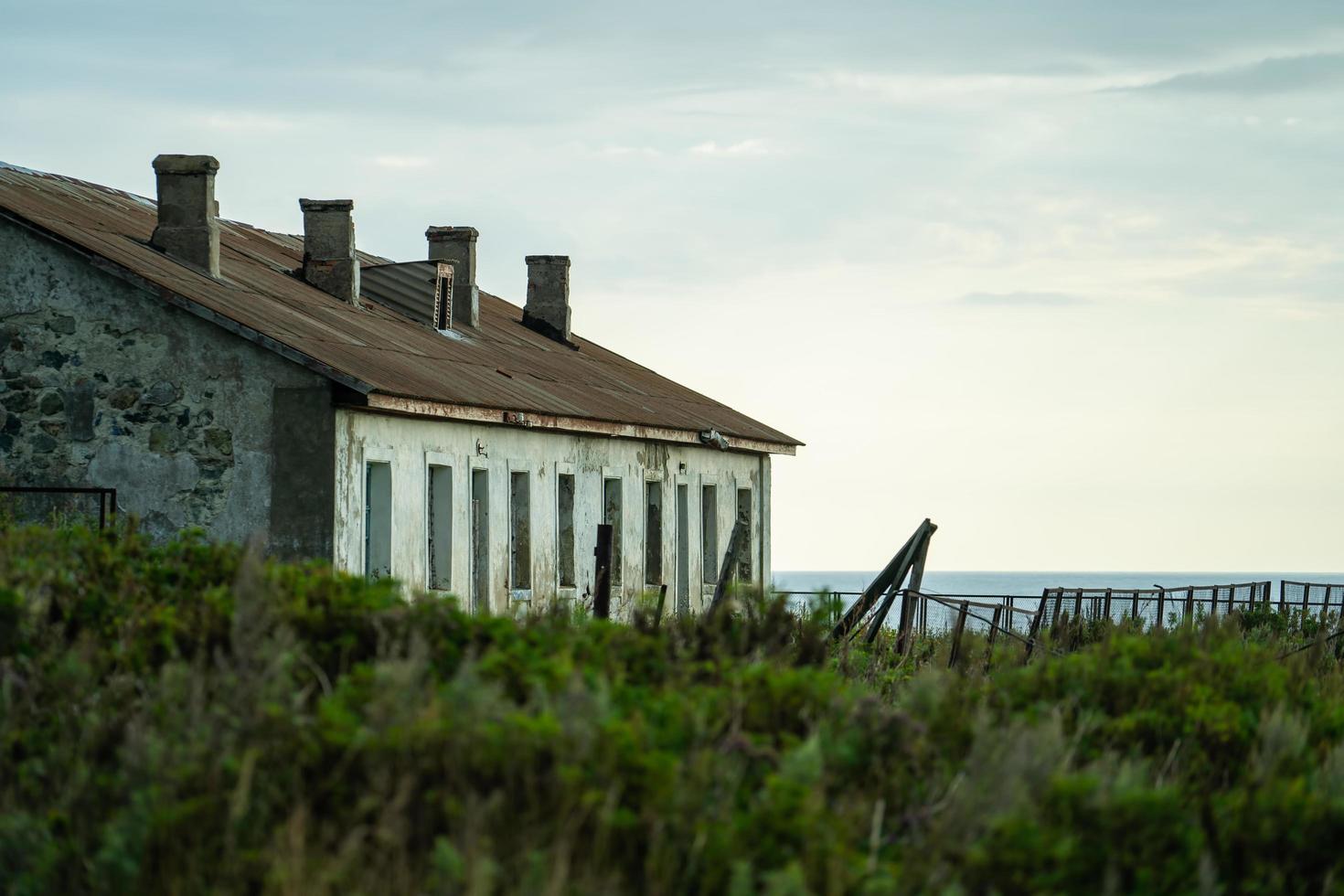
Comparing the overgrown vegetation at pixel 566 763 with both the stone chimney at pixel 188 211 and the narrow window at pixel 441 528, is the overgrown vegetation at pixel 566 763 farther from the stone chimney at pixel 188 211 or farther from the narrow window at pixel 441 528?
the stone chimney at pixel 188 211

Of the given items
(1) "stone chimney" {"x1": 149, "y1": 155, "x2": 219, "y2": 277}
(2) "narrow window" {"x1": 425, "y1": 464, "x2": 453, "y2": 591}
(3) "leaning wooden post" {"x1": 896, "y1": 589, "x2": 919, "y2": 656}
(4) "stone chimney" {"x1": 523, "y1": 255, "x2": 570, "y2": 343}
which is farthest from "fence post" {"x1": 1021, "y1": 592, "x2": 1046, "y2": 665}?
(4) "stone chimney" {"x1": 523, "y1": 255, "x2": 570, "y2": 343}

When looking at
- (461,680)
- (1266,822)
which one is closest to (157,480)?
(461,680)

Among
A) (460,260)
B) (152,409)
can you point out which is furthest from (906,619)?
(460,260)

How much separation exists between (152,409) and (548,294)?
15900mm

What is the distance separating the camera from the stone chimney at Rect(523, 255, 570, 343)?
32375 mm

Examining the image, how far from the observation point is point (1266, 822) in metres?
6.91

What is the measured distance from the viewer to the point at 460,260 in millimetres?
28109

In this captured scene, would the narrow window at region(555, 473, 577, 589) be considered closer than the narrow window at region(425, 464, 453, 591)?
No

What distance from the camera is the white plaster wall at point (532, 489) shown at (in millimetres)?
17234

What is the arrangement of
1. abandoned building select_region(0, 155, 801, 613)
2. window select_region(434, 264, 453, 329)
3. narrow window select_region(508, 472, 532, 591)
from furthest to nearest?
window select_region(434, 264, 453, 329)
narrow window select_region(508, 472, 532, 591)
abandoned building select_region(0, 155, 801, 613)

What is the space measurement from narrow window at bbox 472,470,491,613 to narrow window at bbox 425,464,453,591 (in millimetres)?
651

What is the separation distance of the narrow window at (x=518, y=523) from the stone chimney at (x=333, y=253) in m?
4.34

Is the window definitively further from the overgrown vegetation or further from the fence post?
the overgrown vegetation

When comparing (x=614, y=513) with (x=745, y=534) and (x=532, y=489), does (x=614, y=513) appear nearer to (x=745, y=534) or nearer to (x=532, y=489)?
(x=532, y=489)
